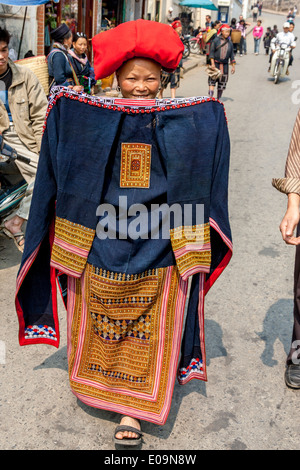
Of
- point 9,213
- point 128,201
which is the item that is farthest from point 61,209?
point 9,213

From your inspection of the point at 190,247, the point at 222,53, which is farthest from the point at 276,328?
the point at 222,53

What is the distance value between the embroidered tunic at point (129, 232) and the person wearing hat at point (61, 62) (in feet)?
13.3

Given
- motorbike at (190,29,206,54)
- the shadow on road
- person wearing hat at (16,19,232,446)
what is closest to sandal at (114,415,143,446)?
person wearing hat at (16,19,232,446)

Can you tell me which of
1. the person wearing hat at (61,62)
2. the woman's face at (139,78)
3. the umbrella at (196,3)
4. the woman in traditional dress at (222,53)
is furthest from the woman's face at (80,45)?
the umbrella at (196,3)

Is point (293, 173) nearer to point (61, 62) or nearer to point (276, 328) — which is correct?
point (276, 328)

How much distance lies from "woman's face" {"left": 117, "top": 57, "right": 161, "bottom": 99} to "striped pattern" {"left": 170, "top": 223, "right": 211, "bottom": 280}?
1.97 ft

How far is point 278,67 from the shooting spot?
16.3 m

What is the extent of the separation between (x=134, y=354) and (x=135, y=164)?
87 centimetres

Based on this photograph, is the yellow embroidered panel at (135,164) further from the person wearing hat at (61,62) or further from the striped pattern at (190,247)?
the person wearing hat at (61,62)

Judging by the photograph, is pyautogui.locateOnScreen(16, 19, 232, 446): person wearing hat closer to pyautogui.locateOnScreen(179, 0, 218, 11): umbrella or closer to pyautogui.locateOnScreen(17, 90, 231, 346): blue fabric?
pyautogui.locateOnScreen(17, 90, 231, 346): blue fabric

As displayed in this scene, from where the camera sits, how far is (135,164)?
2.20 meters

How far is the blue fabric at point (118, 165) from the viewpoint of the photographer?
2174mm

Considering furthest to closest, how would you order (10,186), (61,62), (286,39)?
1. (286,39)
2. (61,62)
3. (10,186)
